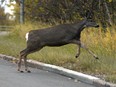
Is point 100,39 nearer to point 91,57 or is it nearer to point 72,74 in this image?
point 91,57

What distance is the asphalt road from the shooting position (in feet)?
33.1

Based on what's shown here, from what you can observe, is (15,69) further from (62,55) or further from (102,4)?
(102,4)

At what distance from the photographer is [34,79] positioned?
431 inches

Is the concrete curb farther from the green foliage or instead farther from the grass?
the green foliage

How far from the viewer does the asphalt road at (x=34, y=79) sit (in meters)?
10.1

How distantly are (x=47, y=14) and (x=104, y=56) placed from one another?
1421 cm

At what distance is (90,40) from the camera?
17.1m

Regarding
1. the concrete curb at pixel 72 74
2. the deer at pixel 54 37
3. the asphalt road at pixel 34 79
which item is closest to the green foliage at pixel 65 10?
the concrete curb at pixel 72 74

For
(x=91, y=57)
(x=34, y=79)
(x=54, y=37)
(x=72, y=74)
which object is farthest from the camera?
(x=91, y=57)

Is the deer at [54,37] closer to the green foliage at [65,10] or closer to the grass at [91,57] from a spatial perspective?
the grass at [91,57]

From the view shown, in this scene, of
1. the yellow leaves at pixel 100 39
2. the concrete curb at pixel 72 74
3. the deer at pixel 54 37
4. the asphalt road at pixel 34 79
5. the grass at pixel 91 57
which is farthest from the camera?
the yellow leaves at pixel 100 39

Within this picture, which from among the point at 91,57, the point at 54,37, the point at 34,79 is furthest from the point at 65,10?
the point at 34,79

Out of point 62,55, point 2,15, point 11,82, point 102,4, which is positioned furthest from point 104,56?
point 2,15

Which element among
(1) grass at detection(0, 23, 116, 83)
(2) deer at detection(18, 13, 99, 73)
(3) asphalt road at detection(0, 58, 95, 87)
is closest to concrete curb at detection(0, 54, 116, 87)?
(3) asphalt road at detection(0, 58, 95, 87)
